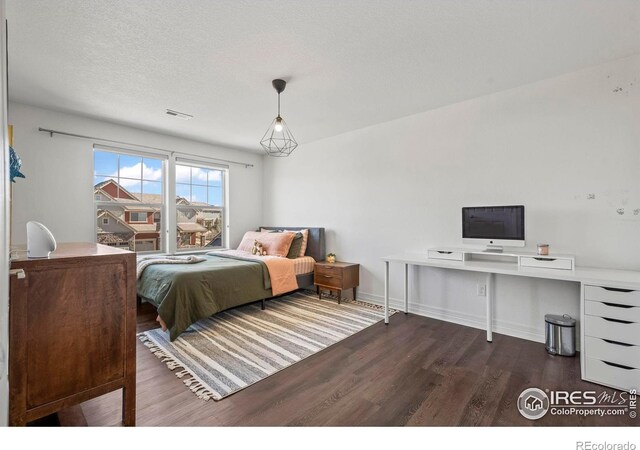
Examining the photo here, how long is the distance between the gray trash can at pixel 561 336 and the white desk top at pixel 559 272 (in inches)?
18.1

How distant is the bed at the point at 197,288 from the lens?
280cm

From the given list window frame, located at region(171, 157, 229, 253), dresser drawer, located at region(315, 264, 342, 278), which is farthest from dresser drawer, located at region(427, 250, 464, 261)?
window frame, located at region(171, 157, 229, 253)

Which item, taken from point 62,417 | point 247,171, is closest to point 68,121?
point 247,171

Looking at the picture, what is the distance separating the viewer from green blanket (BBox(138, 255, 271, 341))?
2.80m

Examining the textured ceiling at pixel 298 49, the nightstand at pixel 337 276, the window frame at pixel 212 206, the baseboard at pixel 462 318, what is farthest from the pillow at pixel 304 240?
the textured ceiling at pixel 298 49

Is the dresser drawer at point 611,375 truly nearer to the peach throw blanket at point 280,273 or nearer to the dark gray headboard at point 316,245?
the peach throw blanket at point 280,273

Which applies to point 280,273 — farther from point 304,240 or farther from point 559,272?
point 559,272

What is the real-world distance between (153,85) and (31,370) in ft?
8.11

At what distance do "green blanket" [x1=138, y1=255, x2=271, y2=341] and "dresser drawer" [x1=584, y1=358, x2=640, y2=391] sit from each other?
300 cm

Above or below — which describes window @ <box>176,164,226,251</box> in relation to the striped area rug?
above

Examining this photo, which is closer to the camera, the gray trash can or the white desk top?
the white desk top

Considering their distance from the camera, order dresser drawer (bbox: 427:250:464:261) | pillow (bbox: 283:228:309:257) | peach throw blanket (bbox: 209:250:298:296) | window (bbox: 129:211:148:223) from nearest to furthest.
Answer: dresser drawer (bbox: 427:250:464:261)
peach throw blanket (bbox: 209:250:298:296)
window (bbox: 129:211:148:223)
pillow (bbox: 283:228:309:257)

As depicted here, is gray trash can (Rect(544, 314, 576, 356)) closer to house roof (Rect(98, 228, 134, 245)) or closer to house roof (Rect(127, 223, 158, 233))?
house roof (Rect(127, 223, 158, 233))

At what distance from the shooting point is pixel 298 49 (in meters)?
2.21
